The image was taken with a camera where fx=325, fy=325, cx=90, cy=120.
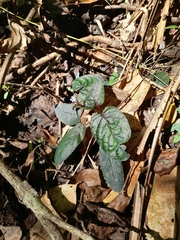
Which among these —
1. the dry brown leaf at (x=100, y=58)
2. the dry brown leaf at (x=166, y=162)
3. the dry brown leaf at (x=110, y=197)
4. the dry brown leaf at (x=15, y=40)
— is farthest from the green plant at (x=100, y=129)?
the dry brown leaf at (x=15, y=40)

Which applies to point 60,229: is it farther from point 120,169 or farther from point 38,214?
point 120,169

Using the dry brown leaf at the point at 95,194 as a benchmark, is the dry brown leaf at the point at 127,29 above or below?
above

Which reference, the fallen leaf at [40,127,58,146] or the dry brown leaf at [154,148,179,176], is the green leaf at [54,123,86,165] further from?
the dry brown leaf at [154,148,179,176]

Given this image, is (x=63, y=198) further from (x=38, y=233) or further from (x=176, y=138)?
(x=176, y=138)

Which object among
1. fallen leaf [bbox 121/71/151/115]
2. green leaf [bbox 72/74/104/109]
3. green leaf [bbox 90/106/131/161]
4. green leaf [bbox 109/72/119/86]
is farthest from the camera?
green leaf [bbox 109/72/119/86]

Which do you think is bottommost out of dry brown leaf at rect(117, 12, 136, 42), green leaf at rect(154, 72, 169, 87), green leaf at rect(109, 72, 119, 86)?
green leaf at rect(154, 72, 169, 87)

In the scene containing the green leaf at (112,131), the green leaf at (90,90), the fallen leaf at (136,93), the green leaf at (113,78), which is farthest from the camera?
the green leaf at (113,78)

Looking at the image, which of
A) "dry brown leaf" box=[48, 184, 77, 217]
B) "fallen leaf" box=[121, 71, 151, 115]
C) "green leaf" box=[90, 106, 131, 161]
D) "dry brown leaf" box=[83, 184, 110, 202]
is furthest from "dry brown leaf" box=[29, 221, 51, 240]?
"fallen leaf" box=[121, 71, 151, 115]

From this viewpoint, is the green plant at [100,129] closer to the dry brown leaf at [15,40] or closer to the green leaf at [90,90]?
the green leaf at [90,90]

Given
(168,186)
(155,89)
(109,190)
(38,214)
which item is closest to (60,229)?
(38,214)
